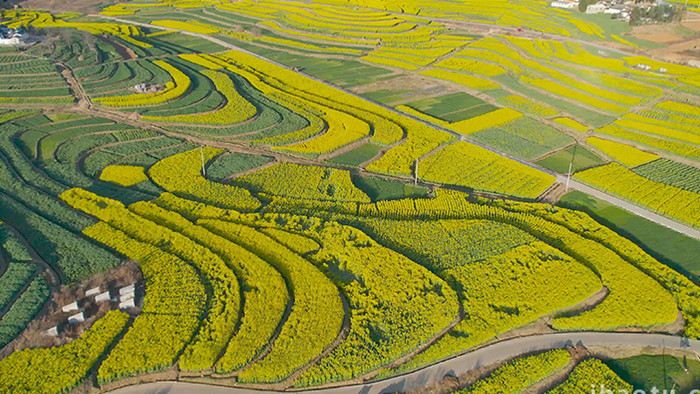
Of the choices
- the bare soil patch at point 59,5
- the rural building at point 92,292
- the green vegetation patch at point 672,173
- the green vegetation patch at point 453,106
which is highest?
the bare soil patch at point 59,5

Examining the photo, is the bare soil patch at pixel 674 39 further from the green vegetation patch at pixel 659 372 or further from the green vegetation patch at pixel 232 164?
the green vegetation patch at pixel 232 164

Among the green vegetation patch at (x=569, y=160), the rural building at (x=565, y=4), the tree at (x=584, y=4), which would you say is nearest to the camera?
the green vegetation patch at (x=569, y=160)

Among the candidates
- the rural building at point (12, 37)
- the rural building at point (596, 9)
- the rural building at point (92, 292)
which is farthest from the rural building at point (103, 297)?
the rural building at point (596, 9)

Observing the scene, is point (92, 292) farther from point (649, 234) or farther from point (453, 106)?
point (453, 106)

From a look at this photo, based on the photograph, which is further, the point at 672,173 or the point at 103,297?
the point at 672,173

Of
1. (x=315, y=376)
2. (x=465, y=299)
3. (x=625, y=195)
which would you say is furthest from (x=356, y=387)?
(x=625, y=195)

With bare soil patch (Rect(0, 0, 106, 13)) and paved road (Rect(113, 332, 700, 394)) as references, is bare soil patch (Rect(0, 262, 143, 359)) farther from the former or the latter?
bare soil patch (Rect(0, 0, 106, 13))

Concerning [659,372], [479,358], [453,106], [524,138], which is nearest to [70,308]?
[479,358]
